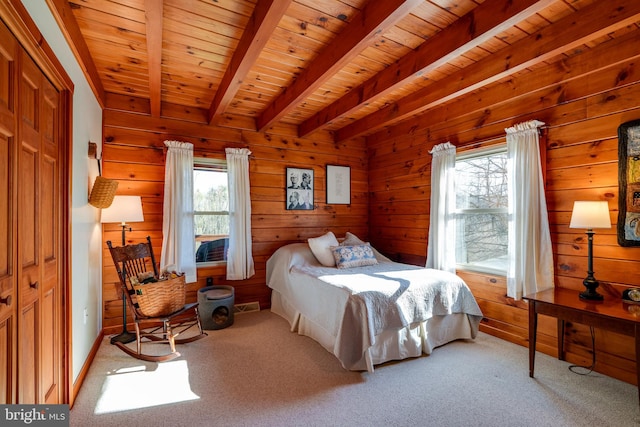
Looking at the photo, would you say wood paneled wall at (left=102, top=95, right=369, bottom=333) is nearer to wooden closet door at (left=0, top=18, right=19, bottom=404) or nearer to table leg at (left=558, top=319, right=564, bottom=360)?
wooden closet door at (left=0, top=18, right=19, bottom=404)

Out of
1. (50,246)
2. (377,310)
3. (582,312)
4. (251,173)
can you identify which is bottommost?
(377,310)

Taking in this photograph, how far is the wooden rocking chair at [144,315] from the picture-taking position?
8.30 feet

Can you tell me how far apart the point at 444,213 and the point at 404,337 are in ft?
4.88

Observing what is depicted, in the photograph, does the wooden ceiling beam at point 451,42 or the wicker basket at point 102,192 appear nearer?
the wooden ceiling beam at point 451,42

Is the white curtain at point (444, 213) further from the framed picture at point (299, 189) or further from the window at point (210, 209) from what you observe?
Result: the window at point (210, 209)

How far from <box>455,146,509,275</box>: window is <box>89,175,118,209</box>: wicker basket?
3.44 m

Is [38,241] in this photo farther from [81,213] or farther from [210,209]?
[210,209]

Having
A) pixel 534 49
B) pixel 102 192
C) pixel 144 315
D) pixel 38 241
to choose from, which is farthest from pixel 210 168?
pixel 534 49

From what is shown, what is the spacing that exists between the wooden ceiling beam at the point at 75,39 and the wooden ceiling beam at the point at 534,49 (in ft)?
9.20

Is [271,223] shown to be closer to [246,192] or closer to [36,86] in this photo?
[246,192]

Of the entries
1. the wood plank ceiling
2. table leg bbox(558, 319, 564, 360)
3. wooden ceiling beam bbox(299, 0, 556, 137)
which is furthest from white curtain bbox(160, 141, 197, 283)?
table leg bbox(558, 319, 564, 360)

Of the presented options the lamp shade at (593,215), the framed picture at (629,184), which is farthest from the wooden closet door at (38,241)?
the framed picture at (629,184)

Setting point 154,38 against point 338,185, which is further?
point 338,185

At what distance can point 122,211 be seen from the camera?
2.81m
